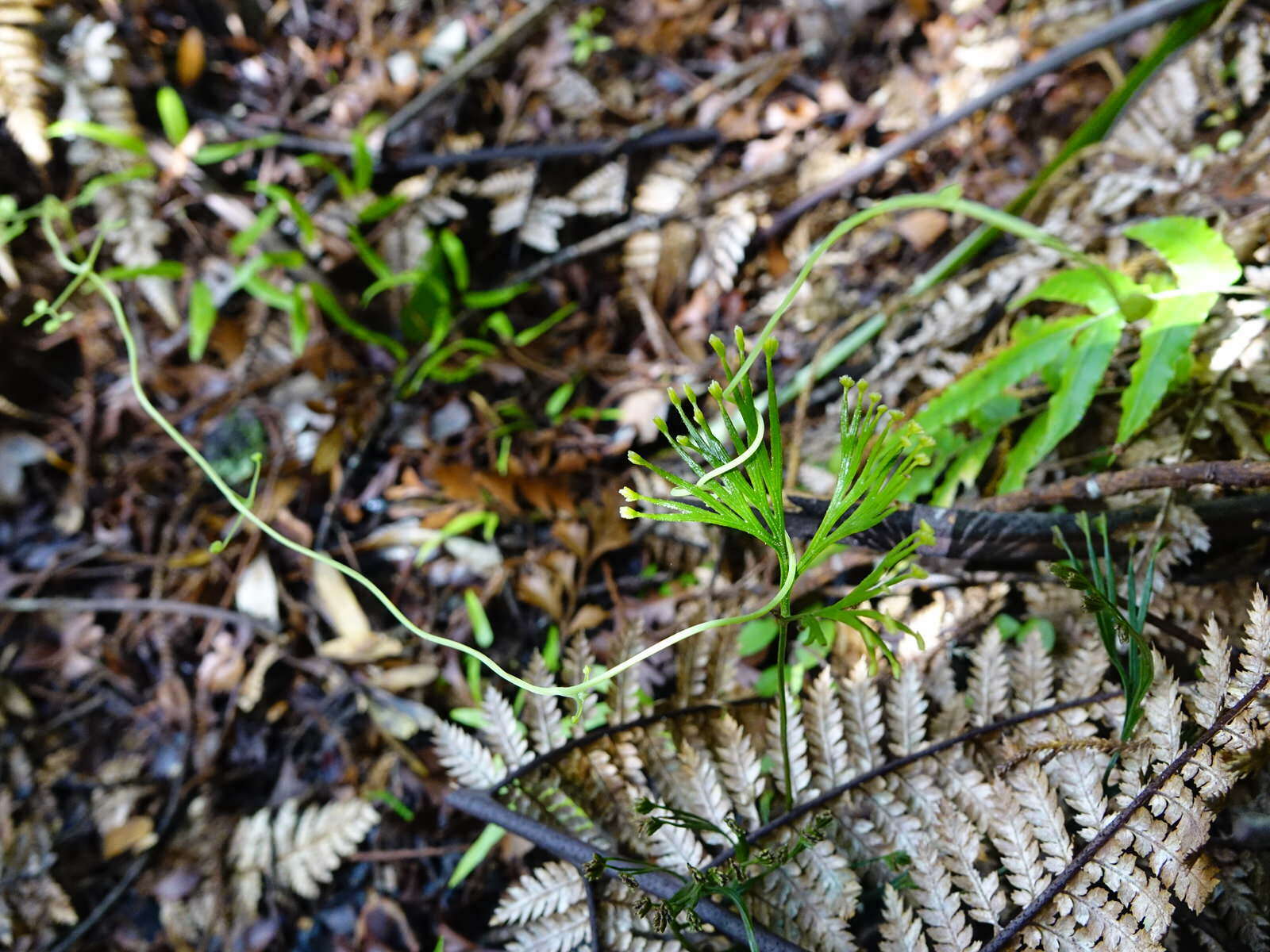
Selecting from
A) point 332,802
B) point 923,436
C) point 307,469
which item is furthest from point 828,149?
point 332,802

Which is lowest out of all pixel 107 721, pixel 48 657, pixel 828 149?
pixel 107 721

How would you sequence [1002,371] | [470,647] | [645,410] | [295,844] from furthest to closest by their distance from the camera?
[645,410] < [295,844] < [470,647] < [1002,371]

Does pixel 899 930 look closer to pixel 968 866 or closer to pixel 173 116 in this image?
pixel 968 866

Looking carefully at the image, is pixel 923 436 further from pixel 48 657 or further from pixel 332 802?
pixel 48 657

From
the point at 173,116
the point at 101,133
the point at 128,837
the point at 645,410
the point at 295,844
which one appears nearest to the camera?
the point at 295,844

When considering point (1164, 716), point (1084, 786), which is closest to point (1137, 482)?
point (1164, 716)

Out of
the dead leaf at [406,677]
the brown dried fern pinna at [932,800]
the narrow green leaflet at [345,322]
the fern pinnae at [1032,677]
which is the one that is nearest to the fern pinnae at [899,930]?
the brown dried fern pinna at [932,800]

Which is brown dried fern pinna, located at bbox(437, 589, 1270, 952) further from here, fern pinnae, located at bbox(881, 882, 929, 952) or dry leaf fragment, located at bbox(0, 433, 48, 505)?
dry leaf fragment, located at bbox(0, 433, 48, 505)

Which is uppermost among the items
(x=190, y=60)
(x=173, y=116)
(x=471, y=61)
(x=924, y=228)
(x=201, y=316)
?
(x=190, y=60)
